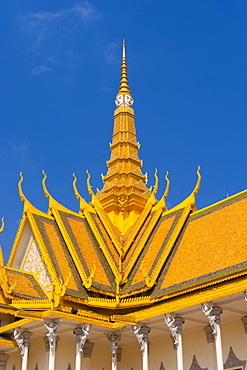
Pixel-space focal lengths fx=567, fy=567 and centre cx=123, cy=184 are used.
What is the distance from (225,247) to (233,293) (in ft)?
11.5

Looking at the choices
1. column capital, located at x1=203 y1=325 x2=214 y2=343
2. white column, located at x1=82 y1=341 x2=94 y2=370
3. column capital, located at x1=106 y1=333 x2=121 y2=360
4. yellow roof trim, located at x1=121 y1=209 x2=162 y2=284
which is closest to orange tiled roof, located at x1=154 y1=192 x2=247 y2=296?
column capital, located at x1=203 y1=325 x2=214 y2=343

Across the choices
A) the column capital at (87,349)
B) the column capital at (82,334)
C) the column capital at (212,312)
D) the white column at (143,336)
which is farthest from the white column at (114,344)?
the column capital at (212,312)

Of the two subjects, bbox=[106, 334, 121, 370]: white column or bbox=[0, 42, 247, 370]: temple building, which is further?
bbox=[106, 334, 121, 370]: white column

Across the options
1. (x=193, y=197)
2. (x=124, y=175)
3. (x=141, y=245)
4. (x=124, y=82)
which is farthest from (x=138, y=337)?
(x=124, y=82)

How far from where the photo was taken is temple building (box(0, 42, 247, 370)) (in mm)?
15242

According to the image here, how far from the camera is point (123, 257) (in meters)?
21.0

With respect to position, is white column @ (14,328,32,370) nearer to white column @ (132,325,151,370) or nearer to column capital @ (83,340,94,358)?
column capital @ (83,340,94,358)

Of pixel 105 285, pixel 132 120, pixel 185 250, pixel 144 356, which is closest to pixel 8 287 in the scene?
pixel 105 285

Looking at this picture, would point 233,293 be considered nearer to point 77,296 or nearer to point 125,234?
point 77,296

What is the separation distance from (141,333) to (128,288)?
2.90 m

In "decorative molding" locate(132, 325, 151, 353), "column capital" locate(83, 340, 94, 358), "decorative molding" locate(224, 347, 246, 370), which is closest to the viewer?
"decorative molding" locate(224, 347, 246, 370)

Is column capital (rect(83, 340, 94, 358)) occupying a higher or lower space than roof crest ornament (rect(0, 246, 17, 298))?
lower

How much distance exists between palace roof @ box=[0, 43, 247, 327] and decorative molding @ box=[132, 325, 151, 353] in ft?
1.23

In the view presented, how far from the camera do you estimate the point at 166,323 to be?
49.9 ft
